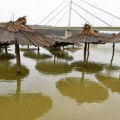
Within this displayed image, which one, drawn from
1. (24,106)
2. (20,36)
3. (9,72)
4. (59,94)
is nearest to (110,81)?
(59,94)

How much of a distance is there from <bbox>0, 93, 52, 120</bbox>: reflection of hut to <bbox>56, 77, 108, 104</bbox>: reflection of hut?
4.47ft

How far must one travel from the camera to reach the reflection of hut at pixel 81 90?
10602mm

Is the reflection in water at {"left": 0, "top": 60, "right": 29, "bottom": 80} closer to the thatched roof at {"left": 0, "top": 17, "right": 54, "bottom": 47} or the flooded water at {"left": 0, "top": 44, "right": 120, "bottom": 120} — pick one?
the flooded water at {"left": 0, "top": 44, "right": 120, "bottom": 120}

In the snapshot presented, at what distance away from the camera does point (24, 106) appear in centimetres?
922

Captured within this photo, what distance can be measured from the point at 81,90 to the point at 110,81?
2786 mm

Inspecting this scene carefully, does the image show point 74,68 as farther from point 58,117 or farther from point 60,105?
point 58,117

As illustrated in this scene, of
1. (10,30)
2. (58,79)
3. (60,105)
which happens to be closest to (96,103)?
(60,105)

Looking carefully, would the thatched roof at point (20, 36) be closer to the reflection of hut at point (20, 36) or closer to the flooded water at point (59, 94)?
the reflection of hut at point (20, 36)

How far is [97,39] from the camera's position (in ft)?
57.9

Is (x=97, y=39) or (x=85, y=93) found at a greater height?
(x=97, y=39)

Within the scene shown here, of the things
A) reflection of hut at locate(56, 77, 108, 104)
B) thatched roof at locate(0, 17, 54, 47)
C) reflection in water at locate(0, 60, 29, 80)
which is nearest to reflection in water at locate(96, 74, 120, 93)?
reflection of hut at locate(56, 77, 108, 104)

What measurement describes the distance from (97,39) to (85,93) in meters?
7.08

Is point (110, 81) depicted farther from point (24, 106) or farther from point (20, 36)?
point (24, 106)

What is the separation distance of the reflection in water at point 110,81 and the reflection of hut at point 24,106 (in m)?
3.97
